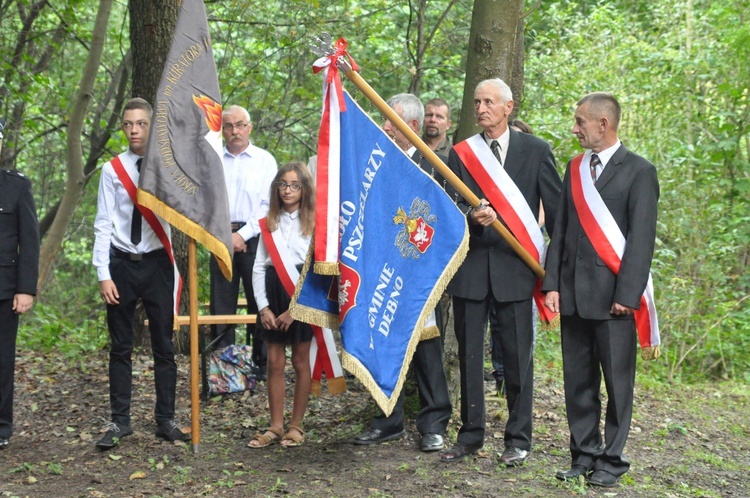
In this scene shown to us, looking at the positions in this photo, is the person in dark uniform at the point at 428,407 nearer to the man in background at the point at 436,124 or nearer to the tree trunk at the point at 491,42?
the tree trunk at the point at 491,42

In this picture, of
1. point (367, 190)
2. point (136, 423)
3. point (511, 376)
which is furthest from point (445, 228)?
point (136, 423)

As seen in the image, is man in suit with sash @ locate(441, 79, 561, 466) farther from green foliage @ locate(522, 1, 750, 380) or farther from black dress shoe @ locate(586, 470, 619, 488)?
green foliage @ locate(522, 1, 750, 380)

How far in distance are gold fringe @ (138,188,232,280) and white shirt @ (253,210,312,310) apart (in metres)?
0.23

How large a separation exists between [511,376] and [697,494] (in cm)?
122

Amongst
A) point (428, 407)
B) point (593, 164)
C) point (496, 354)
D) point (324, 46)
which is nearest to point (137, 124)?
point (324, 46)

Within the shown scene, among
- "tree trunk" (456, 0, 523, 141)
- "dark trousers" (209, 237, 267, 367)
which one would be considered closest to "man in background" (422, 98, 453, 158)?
"tree trunk" (456, 0, 523, 141)

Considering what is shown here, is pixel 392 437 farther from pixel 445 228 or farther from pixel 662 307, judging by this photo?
pixel 662 307

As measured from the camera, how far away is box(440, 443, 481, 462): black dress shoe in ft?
18.5

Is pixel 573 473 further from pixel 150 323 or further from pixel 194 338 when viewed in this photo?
pixel 150 323

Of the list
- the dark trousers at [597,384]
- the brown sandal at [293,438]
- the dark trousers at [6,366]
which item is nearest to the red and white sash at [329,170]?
the brown sandal at [293,438]

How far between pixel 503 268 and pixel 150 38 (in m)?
4.09

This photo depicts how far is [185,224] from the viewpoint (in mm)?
5773

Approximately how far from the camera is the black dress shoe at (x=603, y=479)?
527 centimetres

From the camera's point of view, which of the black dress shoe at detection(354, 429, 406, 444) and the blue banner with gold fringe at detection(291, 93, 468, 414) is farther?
the black dress shoe at detection(354, 429, 406, 444)
